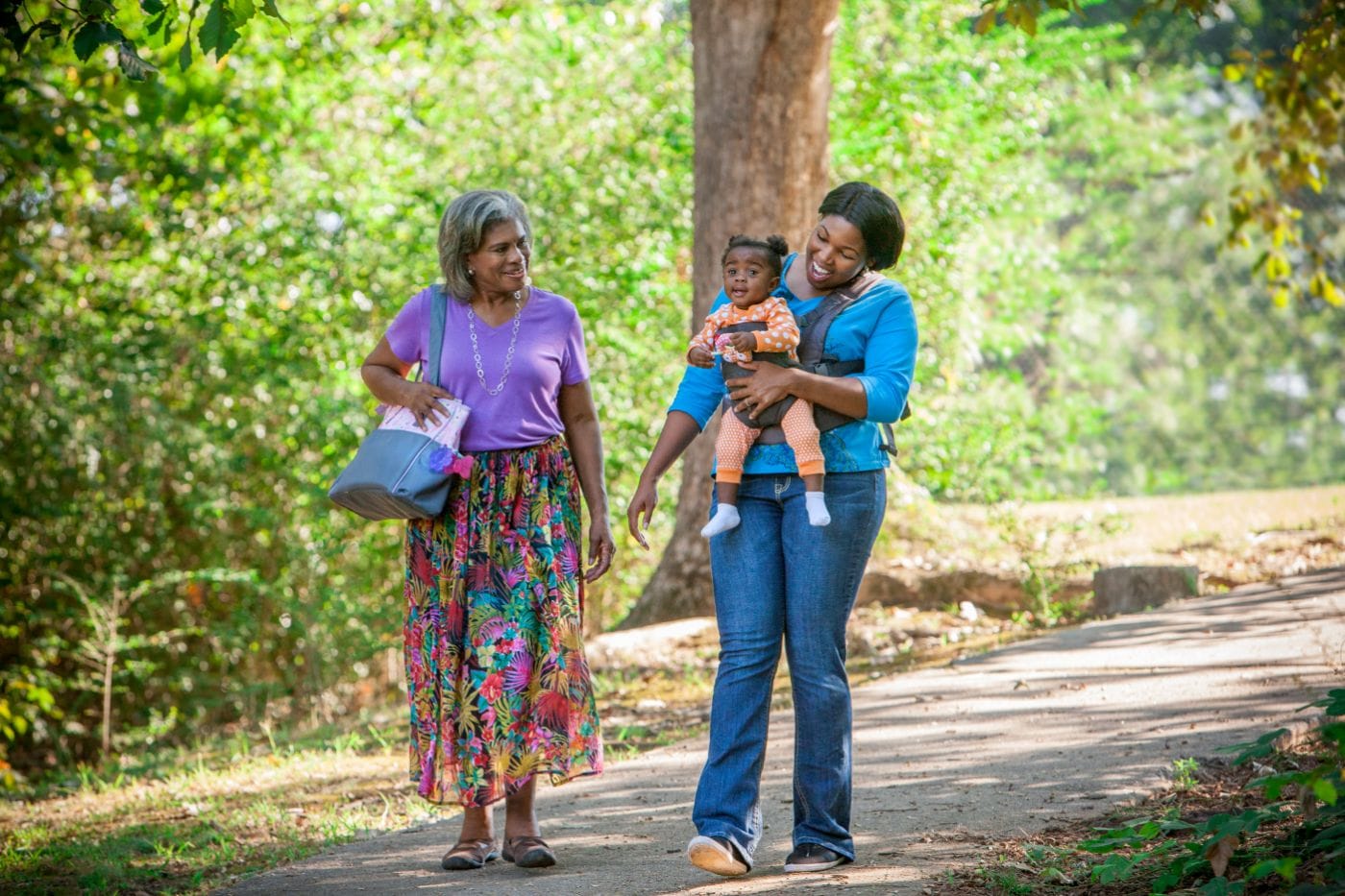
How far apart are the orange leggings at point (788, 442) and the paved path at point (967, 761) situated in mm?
1112

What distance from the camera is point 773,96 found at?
847cm

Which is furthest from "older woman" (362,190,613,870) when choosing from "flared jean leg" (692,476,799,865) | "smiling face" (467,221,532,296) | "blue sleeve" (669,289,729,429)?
"flared jean leg" (692,476,799,865)

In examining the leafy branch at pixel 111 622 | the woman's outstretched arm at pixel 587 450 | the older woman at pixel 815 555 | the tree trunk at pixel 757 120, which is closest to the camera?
the older woman at pixel 815 555

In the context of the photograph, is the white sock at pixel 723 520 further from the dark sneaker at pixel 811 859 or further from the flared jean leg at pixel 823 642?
the dark sneaker at pixel 811 859

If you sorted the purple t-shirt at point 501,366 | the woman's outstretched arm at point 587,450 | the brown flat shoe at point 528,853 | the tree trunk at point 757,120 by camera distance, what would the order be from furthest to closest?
the tree trunk at point 757,120 → the woman's outstretched arm at point 587,450 → the purple t-shirt at point 501,366 → the brown flat shoe at point 528,853

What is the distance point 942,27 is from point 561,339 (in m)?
8.65

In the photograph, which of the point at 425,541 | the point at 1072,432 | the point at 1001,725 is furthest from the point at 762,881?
the point at 1072,432

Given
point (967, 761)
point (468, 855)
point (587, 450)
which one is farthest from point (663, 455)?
point (967, 761)

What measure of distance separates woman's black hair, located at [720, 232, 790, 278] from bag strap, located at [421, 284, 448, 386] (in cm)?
99

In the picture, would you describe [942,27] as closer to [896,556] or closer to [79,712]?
[896,556]

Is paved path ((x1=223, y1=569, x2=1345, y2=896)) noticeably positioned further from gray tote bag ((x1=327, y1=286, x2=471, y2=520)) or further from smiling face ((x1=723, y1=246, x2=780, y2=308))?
smiling face ((x1=723, y1=246, x2=780, y2=308))

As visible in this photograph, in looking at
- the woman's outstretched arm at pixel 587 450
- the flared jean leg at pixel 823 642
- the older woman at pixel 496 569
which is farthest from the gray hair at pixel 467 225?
the flared jean leg at pixel 823 642

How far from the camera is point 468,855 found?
4395 mm

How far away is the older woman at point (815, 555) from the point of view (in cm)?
391
